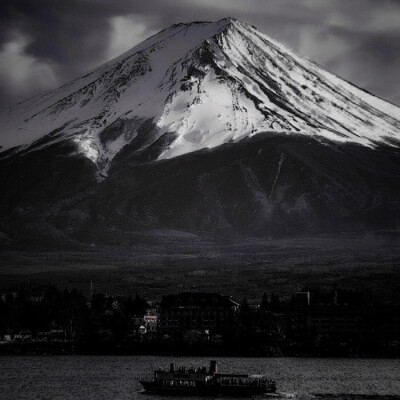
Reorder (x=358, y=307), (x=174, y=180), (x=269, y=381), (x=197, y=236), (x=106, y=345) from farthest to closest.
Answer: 1. (x=174, y=180)
2. (x=197, y=236)
3. (x=358, y=307)
4. (x=106, y=345)
5. (x=269, y=381)

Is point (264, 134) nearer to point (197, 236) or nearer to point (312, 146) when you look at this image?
point (312, 146)

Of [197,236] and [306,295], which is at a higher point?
[197,236]

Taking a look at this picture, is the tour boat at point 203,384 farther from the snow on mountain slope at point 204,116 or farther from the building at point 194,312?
the snow on mountain slope at point 204,116

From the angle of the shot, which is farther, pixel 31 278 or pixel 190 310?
pixel 31 278

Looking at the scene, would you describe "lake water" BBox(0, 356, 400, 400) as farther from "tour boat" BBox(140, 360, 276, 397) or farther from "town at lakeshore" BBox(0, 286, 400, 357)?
"town at lakeshore" BBox(0, 286, 400, 357)

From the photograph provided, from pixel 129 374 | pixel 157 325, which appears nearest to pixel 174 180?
pixel 157 325

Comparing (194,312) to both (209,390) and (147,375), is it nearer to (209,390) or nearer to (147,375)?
(147,375)
